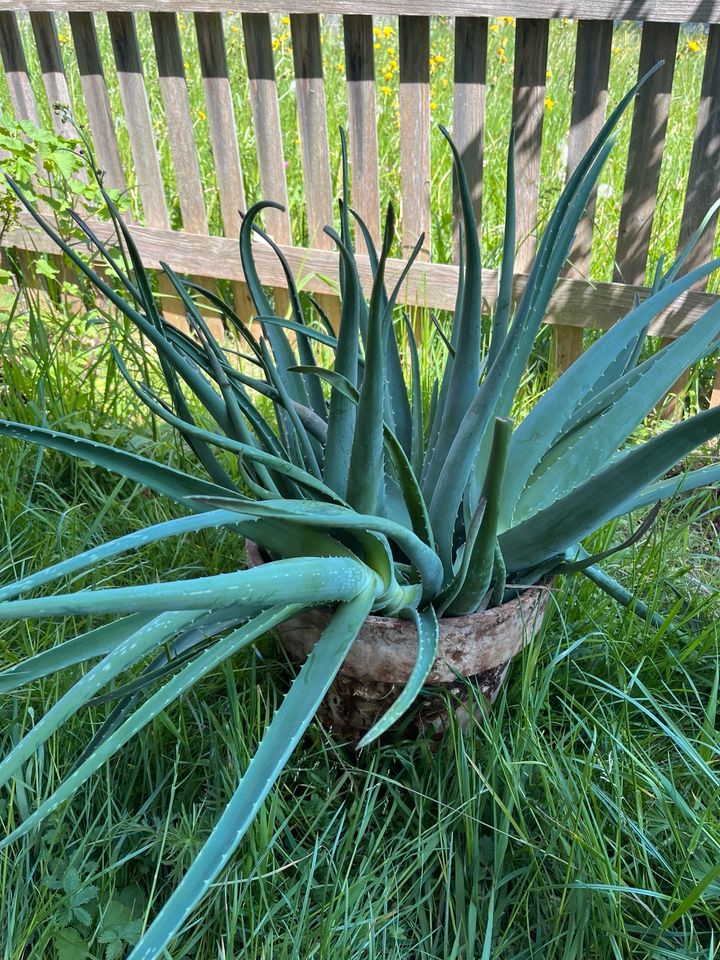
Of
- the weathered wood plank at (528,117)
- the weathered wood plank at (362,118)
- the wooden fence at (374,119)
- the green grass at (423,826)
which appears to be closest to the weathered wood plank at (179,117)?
the wooden fence at (374,119)

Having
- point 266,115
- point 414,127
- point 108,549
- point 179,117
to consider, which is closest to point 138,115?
point 179,117

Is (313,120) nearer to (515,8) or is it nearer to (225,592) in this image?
(515,8)

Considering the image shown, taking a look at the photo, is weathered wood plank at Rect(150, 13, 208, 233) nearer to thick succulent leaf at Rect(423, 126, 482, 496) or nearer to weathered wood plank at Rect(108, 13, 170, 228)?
weathered wood plank at Rect(108, 13, 170, 228)

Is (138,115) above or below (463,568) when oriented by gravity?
above

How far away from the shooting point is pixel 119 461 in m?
0.95

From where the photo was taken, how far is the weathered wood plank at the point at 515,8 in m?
1.96

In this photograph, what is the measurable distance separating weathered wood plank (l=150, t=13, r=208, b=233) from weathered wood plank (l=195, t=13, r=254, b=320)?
86 mm

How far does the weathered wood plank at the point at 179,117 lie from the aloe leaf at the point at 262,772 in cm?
229

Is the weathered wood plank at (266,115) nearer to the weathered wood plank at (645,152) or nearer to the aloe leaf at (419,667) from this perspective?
the weathered wood plank at (645,152)

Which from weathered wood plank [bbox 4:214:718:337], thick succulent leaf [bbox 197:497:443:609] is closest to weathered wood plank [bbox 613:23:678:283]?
weathered wood plank [bbox 4:214:718:337]

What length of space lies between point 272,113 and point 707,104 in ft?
4.38

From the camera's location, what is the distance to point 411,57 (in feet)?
7.47

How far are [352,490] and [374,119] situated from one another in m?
1.84

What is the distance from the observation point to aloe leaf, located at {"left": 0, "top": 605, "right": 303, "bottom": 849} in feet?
2.81
